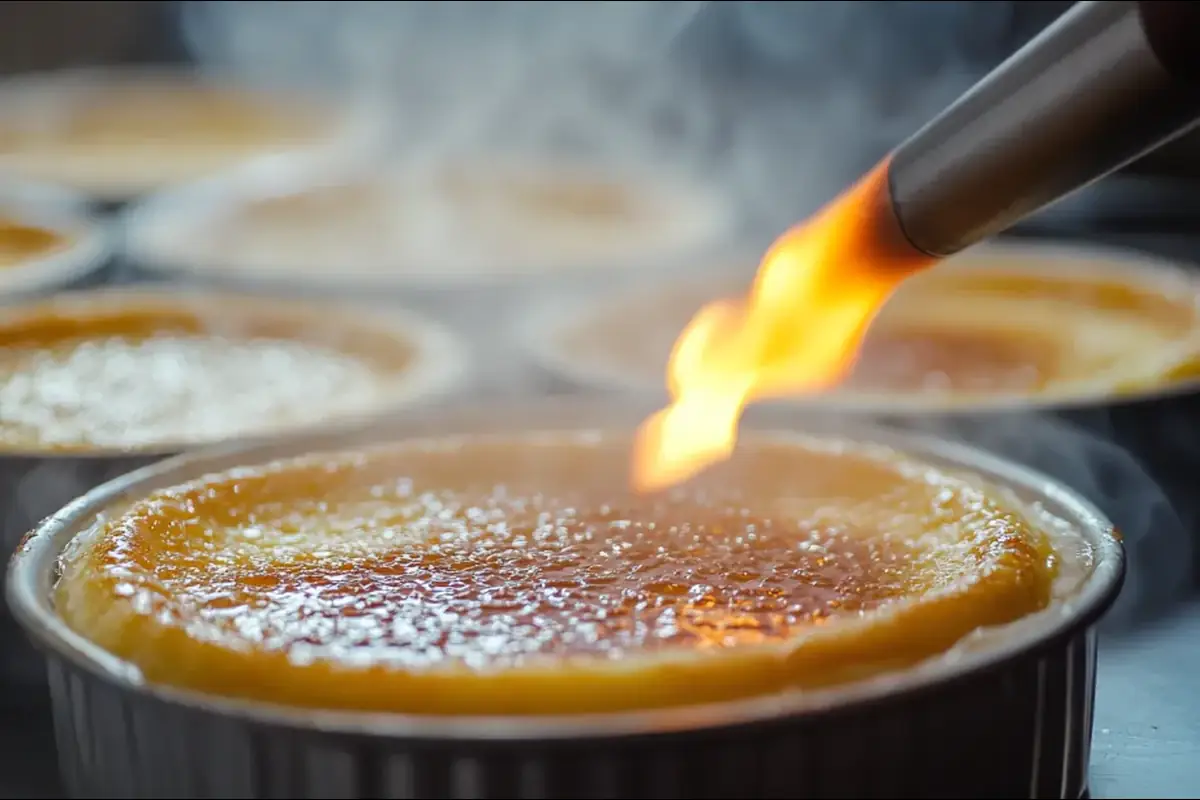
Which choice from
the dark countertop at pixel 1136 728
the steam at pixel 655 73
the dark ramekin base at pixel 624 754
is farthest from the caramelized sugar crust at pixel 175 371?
the steam at pixel 655 73

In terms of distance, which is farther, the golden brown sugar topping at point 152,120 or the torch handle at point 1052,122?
the golden brown sugar topping at point 152,120

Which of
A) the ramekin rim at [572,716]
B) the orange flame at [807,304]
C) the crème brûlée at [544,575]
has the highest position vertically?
the orange flame at [807,304]

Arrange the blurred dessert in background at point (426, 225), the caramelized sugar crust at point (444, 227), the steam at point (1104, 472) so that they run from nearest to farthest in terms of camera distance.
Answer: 1. the steam at point (1104, 472)
2. the blurred dessert in background at point (426, 225)
3. the caramelized sugar crust at point (444, 227)

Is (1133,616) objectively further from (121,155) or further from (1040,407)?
(121,155)

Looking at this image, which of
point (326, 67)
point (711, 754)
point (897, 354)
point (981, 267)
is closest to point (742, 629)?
point (711, 754)

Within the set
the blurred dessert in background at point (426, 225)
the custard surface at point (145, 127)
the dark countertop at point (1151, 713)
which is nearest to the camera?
the dark countertop at point (1151, 713)

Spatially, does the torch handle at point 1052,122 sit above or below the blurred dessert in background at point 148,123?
above

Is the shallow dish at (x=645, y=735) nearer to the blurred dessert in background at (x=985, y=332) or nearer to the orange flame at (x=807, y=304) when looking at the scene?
the orange flame at (x=807, y=304)
